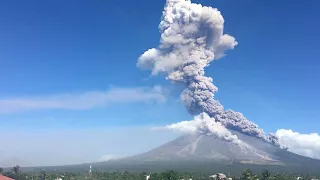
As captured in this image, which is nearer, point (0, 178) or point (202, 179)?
point (0, 178)

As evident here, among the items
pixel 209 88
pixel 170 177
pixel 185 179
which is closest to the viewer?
pixel 170 177

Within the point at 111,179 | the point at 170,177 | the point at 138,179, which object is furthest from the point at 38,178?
the point at 170,177

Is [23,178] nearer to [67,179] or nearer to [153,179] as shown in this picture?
[67,179]

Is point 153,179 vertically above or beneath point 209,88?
beneath

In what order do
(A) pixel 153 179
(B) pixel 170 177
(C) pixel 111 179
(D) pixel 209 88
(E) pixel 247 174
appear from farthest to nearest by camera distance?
(D) pixel 209 88 → (C) pixel 111 179 → (A) pixel 153 179 → (B) pixel 170 177 → (E) pixel 247 174

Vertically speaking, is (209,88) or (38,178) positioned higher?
(209,88)

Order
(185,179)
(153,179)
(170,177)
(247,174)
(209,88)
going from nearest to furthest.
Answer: (247,174) → (170,177) → (153,179) → (185,179) → (209,88)

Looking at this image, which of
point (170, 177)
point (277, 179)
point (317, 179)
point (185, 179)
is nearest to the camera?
point (170, 177)

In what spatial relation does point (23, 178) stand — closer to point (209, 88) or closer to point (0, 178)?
point (0, 178)

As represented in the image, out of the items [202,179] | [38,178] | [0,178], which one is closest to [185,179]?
[202,179]
